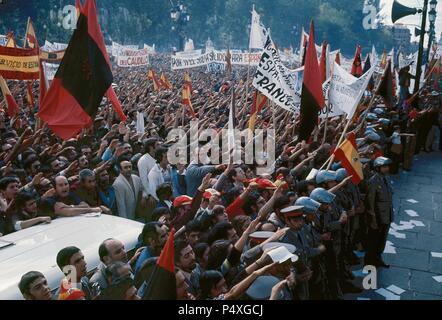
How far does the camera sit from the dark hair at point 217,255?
4191mm

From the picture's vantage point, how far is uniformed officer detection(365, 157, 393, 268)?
23.2ft

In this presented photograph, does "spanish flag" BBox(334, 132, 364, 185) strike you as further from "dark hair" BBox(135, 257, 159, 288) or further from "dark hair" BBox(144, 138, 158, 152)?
"dark hair" BBox(135, 257, 159, 288)

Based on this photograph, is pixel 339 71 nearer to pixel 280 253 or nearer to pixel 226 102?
pixel 280 253

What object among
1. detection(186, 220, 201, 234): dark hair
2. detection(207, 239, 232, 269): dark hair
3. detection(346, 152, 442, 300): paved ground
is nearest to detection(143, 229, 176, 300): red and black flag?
detection(207, 239, 232, 269): dark hair

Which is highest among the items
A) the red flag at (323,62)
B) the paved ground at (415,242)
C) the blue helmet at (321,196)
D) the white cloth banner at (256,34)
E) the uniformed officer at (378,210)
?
the white cloth banner at (256,34)

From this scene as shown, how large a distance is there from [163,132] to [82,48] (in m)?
5.19

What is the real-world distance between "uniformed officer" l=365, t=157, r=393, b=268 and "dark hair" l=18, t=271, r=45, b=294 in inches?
193

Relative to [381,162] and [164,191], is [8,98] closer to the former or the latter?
[164,191]

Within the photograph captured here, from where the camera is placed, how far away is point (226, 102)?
657 inches

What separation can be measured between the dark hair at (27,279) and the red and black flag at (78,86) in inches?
93.9

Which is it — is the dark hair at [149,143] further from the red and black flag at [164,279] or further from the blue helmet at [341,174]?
→ the red and black flag at [164,279]

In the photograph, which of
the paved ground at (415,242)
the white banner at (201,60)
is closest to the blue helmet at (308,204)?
the paved ground at (415,242)

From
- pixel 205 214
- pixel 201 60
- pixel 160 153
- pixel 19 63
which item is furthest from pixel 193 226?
pixel 201 60

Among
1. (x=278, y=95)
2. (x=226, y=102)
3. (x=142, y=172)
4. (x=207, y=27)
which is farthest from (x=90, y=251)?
(x=207, y=27)
